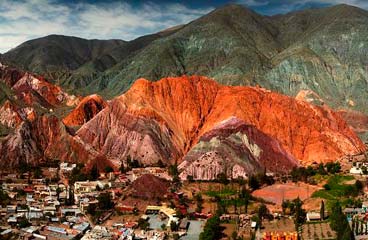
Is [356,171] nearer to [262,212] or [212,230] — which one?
[262,212]

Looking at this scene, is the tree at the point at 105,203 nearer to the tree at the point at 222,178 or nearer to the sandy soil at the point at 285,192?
→ the tree at the point at 222,178

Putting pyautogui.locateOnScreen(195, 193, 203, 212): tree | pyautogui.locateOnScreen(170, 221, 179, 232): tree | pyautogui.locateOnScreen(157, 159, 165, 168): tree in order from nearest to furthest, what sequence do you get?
pyautogui.locateOnScreen(170, 221, 179, 232): tree
pyautogui.locateOnScreen(195, 193, 203, 212): tree
pyautogui.locateOnScreen(157, 159, 165, 168): tree

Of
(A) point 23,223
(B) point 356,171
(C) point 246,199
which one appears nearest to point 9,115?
(A) point 23,223

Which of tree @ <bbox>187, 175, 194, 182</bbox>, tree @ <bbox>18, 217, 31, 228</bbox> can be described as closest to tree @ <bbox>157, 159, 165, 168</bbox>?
tree @ <bbox>187, 175, 194, 182</bbox>

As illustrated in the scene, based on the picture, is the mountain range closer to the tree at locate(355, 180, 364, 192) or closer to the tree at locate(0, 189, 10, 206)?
the tree at locate(355, 180, 364, 192)

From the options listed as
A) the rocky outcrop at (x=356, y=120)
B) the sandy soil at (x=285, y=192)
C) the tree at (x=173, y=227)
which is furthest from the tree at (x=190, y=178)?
the rocky outcrop at (x=356, y=120)

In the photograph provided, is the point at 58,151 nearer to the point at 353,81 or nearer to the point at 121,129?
the point at 121,129

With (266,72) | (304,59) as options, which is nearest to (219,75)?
(266,72)
